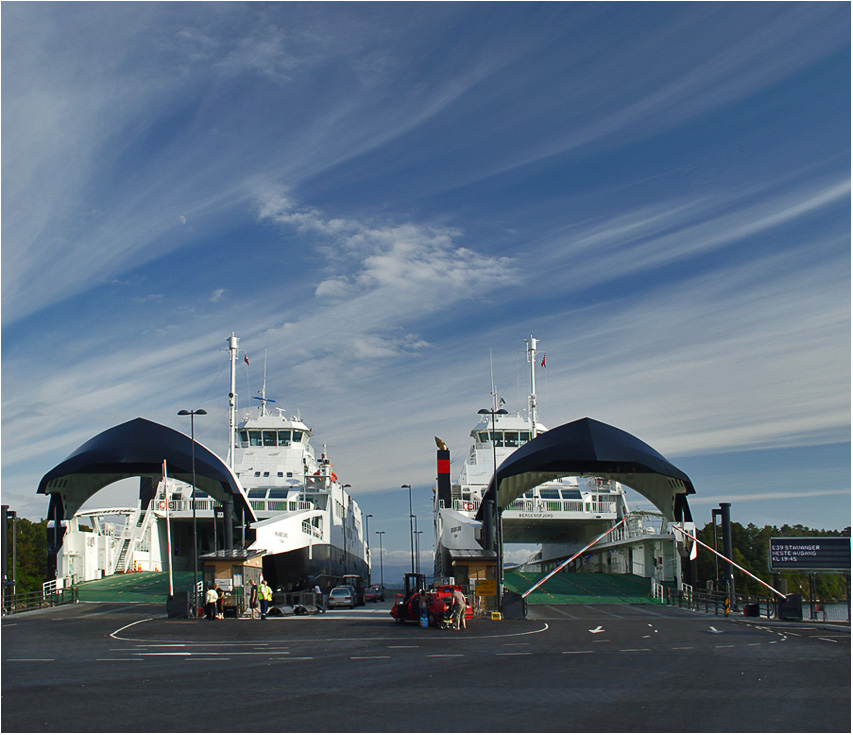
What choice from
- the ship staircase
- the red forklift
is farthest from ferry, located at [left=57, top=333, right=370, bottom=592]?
the red forklift

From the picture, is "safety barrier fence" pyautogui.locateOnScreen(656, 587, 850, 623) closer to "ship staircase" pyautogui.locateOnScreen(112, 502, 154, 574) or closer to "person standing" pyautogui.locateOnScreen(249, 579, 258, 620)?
"person standing" pyautogui.locateOnScreen(249, 579, 258, 620)

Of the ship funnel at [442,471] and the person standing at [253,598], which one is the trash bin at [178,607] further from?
the ship funnel at [442,471]

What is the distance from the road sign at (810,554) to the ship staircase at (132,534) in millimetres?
40684

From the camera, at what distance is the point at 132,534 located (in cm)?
5500

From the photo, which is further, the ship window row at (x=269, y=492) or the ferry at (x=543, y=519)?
the ship window row at (x=269, y=492)

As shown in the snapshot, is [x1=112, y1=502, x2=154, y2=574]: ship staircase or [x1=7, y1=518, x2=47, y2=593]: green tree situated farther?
[x1=7, y1=518, x2=47, y2=593]: green tree

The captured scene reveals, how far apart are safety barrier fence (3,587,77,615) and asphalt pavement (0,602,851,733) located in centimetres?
1195

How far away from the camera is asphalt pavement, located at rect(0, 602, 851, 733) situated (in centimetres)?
1077

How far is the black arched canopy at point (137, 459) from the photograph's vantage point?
41312mm

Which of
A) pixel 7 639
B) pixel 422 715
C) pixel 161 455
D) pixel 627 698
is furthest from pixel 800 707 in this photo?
pixel 161 455

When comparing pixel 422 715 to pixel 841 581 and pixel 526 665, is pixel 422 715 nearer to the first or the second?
pixel 526 665

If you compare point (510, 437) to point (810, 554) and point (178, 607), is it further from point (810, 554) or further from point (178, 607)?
point (178, 607)

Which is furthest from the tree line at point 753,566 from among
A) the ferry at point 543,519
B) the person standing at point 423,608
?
the person standing at point 423,608

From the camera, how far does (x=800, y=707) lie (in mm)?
11781
